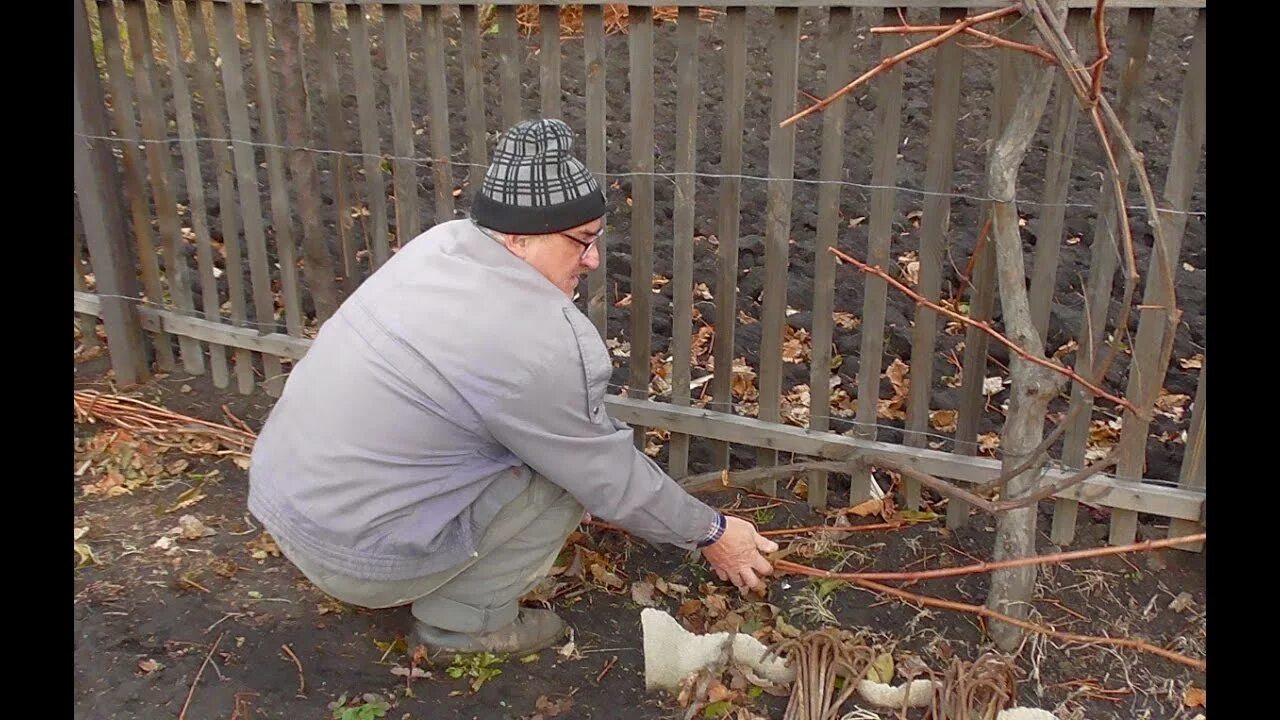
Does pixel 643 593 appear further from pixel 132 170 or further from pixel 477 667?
pixel 132 170

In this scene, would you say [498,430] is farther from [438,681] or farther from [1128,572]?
[1128,572]

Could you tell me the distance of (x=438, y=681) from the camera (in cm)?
285

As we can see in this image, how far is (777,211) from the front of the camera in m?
3.24

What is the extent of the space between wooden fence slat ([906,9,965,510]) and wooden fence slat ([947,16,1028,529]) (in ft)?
0.36

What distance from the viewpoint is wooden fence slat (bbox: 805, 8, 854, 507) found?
9.89ft

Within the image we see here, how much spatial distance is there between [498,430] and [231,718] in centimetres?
111

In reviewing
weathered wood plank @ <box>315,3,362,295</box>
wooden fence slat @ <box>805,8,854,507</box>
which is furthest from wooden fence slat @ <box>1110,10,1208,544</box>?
weathered wood plank @ <box>315,3,362,295</box>

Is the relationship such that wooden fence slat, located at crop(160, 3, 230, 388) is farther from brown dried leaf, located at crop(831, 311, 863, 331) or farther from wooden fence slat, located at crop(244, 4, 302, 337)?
brown dried leaf, located at crop(831, 311, 863, 331)

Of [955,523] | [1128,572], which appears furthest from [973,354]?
[1128,572]

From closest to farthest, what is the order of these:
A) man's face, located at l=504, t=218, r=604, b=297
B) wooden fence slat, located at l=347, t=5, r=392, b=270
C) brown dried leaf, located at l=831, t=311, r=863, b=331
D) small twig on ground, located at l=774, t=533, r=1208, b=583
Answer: small twig on ground, located at l=774, t=533, r=1208, b=583
man's face, located at l=504, t=218, r=604, b=297
wooden fence slat, located at l=347, t=5, r=392, b=270
brown dried leaf, located at l=831, t=311, r=863, b=331

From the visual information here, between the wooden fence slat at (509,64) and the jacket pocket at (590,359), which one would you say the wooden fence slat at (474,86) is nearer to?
the wooden fence slat at (509,64)

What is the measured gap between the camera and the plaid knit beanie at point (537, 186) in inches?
96.7

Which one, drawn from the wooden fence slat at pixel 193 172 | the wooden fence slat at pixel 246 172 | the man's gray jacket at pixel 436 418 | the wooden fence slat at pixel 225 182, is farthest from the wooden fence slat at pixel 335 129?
the man's gray jacket at pixel 436 418

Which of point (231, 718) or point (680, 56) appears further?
point (680, 56)
